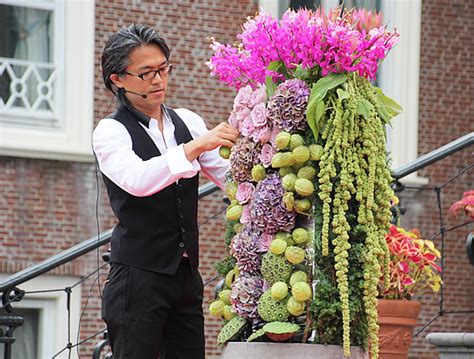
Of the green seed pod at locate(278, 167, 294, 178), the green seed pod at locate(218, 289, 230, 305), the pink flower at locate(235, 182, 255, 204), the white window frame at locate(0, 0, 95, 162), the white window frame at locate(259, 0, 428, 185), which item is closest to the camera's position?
the green seed pod at locate(278, 167, 294, 178)

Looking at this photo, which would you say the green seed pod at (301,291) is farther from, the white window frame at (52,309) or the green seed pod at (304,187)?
the white window frame at (52,309)

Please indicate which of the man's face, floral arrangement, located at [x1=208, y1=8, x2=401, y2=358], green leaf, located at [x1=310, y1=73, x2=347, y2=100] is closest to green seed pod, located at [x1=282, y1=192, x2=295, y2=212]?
floral arrangement, located at [x1=208, y1=8, x2=401, y2=358]

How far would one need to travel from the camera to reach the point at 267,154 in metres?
4.25

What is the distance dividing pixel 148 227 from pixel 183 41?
7.27 m

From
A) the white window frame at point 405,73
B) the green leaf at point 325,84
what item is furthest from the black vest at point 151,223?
the white window frame at point 405,73

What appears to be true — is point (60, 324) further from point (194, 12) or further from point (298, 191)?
point (298, 191)

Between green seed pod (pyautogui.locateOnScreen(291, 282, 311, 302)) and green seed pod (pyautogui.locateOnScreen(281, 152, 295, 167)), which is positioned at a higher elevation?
green seed pod (pyautogui.locateOnScreen(281, 152, 295, 167))

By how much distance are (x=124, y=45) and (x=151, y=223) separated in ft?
1.98

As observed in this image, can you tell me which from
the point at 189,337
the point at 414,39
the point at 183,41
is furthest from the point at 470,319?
the point at 189,337

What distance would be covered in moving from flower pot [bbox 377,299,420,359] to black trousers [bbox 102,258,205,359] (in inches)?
82.4

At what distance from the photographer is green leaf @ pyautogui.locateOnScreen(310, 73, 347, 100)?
4.18 m

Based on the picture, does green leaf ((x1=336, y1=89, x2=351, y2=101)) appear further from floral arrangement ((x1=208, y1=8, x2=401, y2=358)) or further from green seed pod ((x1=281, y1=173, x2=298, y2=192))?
green seed pod ((x1=281, y1=173, x2=298, y2=192))

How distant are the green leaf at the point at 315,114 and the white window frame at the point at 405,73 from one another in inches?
320

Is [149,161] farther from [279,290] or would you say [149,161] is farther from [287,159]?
[279,290]
